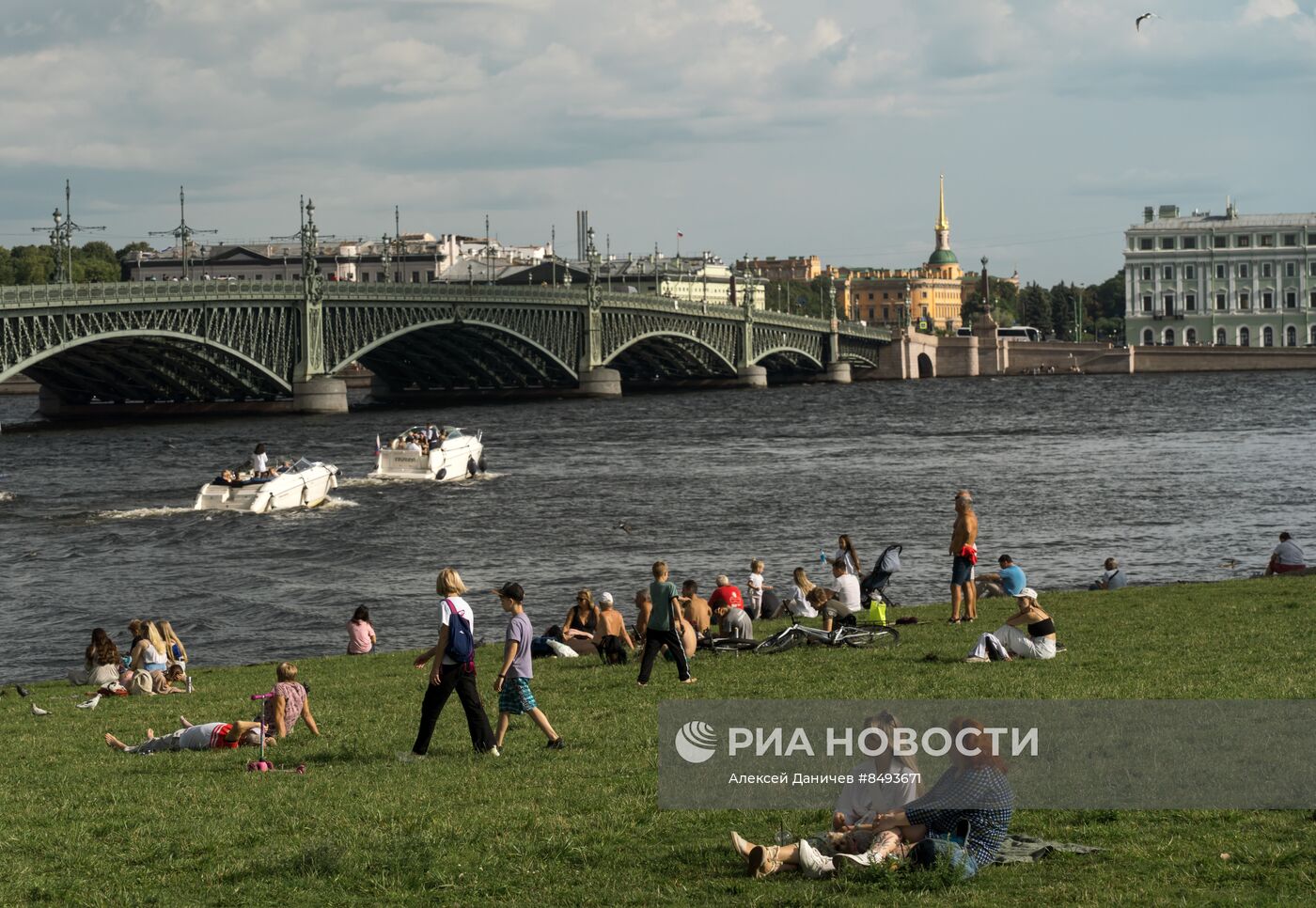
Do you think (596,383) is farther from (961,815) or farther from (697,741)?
(961,815)

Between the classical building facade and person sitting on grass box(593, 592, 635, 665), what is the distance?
147726 mm

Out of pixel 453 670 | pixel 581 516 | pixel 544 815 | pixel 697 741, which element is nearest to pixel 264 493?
pixel 581 516

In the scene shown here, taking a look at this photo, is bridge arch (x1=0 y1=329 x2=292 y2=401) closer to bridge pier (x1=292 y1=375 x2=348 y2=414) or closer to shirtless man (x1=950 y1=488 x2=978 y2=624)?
bridge pier (x1=292 y1=375 x2=348 y2=414)

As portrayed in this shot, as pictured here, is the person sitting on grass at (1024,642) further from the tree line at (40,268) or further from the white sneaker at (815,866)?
the tree line at (40,268)

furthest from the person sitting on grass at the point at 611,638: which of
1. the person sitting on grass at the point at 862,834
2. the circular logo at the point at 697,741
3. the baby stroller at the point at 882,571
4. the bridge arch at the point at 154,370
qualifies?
the bridge arch at the point at 154,370

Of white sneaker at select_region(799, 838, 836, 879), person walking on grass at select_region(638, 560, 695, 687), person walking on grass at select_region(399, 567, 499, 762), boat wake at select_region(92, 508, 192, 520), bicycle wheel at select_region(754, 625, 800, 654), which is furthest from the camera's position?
boat wake at select_region(92, 508, 192, 520)

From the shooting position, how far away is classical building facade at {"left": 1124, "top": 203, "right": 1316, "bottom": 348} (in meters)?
156

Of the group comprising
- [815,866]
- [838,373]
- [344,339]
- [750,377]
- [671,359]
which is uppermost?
[344,339]

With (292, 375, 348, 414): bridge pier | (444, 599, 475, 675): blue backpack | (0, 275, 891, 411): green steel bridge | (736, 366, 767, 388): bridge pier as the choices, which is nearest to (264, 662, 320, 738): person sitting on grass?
(444, 599, 475, 675): blue backpack

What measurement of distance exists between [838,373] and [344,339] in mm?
55982

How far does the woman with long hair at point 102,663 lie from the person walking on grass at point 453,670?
7.04m

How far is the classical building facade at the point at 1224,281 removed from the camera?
511 ft

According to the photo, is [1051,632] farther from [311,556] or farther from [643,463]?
[643,463]

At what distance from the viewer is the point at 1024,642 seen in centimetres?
1473
